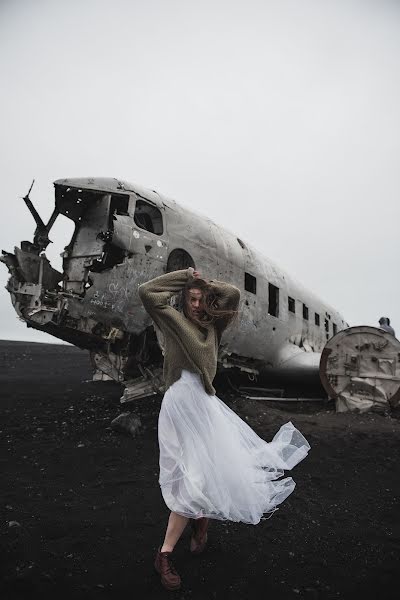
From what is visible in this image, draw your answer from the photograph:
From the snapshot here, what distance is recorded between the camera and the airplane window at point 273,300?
32.5 ft

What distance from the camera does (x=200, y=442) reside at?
2545 millimetres

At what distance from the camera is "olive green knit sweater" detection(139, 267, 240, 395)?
271 centimetres

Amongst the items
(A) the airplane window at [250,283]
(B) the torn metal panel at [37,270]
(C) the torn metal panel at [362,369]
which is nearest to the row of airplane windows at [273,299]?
(A) the airplane window at [250,283]

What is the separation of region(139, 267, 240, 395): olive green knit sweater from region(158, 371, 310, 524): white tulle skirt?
9 cm

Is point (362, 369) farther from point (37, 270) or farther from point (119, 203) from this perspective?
point (37, 270)

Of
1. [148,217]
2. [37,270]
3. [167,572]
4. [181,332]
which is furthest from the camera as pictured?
[148,217]

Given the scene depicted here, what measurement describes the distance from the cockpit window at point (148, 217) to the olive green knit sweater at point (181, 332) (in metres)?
4.41

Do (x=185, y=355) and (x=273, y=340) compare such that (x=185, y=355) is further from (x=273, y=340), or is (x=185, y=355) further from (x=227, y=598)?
(x=273, y=340)

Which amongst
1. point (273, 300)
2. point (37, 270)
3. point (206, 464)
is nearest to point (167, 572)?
point (206, 464)

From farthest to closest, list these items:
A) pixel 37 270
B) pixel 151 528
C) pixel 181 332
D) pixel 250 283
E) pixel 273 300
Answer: pixel 273 300, pixel 250 283, pixel 37 270, pixel 151 528, pixel 181 332

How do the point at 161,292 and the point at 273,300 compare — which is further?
the point at 273,300

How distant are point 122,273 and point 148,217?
181cm

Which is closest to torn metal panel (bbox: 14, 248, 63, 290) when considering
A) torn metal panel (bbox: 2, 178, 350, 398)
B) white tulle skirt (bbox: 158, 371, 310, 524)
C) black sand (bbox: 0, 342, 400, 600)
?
torn metal panel (bbox: 2, 178, 350, 398)

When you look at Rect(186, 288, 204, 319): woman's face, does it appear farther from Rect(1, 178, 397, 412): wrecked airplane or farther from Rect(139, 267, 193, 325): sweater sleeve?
Rect(1, 178, 397, 412): wrecked airplane
